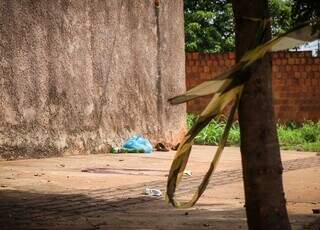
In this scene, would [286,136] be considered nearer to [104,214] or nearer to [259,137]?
[104,214]

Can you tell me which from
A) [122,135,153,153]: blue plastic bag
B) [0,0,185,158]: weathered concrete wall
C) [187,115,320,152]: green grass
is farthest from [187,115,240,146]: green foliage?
[122,135,153,153]: blue plastic bag

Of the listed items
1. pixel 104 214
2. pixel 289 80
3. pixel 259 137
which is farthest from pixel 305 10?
pixel 289 80

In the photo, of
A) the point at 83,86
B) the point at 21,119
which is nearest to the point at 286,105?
the point at 83,86

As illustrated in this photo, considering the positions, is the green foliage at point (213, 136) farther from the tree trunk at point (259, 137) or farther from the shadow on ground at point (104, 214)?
the tree trunk at point (259, 137)

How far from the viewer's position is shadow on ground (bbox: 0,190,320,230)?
12.1 feet

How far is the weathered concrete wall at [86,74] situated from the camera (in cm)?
751

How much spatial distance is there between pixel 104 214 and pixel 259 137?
188cm

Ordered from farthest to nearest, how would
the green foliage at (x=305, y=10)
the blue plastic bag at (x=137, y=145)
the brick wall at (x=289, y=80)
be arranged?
the brick wall at (x=289, y=80) → the blue plastic bag at (x=137, y=145) → the green foliage at (x=305, y=10)

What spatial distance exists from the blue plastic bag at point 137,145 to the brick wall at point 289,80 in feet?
15.3

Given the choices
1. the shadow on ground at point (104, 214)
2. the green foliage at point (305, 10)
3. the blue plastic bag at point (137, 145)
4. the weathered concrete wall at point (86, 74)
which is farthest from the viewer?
the blue plastic bag at point (137, 145)

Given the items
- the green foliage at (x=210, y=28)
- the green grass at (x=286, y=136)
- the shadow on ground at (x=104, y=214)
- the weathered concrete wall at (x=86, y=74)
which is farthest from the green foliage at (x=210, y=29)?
the shadow on ground at (x=104, y=214)

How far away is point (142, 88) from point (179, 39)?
1.76m

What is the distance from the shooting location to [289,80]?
1426 centimetres

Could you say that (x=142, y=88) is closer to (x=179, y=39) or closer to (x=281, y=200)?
(x=179, y=39)
